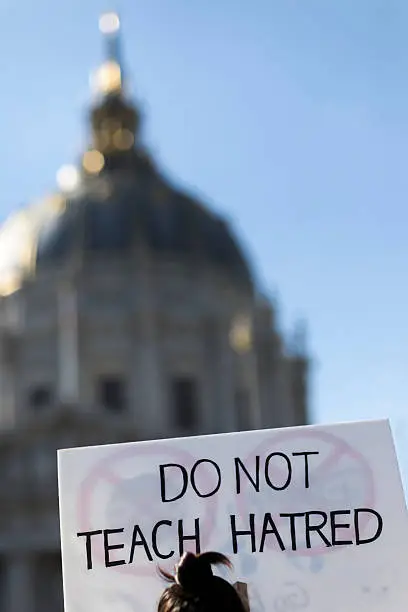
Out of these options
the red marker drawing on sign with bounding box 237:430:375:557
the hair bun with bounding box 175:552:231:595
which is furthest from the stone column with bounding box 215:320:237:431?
the hair bun with bounding box 175:552:231:595

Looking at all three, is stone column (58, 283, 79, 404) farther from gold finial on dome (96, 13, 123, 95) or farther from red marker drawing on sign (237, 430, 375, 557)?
red marker drawing on sign (237, 430, 375, 557)

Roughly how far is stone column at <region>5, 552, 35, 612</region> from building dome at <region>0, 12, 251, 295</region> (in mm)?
12268

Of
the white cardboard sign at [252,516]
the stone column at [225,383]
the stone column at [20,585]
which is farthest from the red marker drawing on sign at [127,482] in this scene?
the stone column at [225,383]

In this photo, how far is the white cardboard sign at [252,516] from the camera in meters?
4.38

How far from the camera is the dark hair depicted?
310 cm

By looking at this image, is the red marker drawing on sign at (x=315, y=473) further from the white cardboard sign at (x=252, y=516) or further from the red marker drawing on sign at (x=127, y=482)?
the red marker drawing on sign at (x=127, y=482)

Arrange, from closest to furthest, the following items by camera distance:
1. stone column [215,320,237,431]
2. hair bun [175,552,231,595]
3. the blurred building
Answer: hair bun [175,552,231,595]
the blurred building
stone column [215,320,237,431]

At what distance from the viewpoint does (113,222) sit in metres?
46.9

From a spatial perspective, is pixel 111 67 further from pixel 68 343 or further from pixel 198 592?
pixel 198 592

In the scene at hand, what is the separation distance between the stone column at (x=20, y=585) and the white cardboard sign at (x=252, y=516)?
32217 millimetres

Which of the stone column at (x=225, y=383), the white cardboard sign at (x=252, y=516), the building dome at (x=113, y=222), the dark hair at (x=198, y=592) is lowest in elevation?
the dark hair at (x=198, y=592)

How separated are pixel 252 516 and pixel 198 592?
136cm

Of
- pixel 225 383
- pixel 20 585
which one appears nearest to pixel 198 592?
pixel 20 585

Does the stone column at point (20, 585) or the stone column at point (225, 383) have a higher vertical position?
the stone column at point (225, 383)
